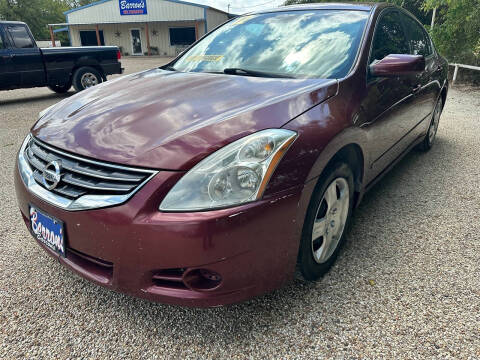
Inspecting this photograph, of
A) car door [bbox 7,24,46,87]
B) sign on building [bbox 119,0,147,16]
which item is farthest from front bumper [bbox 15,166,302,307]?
sign on building [bbox 119,0,147,16]

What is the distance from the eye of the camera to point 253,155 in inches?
61.9

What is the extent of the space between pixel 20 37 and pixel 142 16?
2451 cm

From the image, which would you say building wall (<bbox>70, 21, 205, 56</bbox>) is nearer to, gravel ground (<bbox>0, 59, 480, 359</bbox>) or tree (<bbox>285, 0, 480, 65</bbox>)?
tree (<bbox>285, 0, 480, 65</bbox>)

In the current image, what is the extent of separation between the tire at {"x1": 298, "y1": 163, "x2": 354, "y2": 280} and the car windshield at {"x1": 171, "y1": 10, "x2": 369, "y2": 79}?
2.14 ft

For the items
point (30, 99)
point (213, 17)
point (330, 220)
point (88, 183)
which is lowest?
point (30, 99)

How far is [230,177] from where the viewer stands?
1.52 m

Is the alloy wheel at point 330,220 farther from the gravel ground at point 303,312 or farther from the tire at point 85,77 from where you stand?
the tire at point 85,77

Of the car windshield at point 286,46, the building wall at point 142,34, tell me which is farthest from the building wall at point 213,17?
the car windshield at point 286,46

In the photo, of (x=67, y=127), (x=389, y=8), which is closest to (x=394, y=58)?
(x=389, y=8)

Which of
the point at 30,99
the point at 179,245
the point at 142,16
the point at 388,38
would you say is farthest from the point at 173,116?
the point at 142,16

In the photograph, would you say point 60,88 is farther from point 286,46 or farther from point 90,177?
point 90,177

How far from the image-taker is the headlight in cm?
148

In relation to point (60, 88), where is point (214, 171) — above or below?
above

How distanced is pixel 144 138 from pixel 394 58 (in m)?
Answer: 1.72
